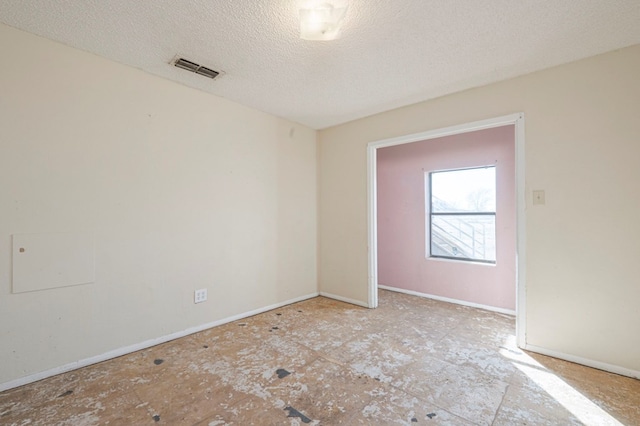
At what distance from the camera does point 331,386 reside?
76.2 inches

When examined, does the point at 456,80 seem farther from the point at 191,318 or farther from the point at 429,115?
the point at 191,318

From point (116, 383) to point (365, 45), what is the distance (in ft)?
9.93

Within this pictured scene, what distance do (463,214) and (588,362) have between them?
2.06 m

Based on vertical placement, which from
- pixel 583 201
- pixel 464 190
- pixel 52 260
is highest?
pixel 464 190

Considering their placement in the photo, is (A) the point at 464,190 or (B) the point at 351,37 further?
(A) the point at 464,190

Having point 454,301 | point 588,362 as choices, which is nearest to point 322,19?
point 588,362

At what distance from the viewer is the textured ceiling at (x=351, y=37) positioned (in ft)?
5.73

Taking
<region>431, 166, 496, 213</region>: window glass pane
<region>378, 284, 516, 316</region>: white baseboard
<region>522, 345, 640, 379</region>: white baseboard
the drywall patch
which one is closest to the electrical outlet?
the drywall patch

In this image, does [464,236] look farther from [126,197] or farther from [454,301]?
[126,197]

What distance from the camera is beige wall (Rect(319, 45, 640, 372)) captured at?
2.09m

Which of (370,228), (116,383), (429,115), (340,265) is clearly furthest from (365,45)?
(116,383)

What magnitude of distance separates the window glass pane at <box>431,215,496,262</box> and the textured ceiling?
183 cm

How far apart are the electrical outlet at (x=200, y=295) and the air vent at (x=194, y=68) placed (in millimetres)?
2084

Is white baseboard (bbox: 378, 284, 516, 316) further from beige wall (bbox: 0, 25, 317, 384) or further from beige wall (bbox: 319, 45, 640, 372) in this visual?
beige wall (bbox: 0, 25, 317, 384)
